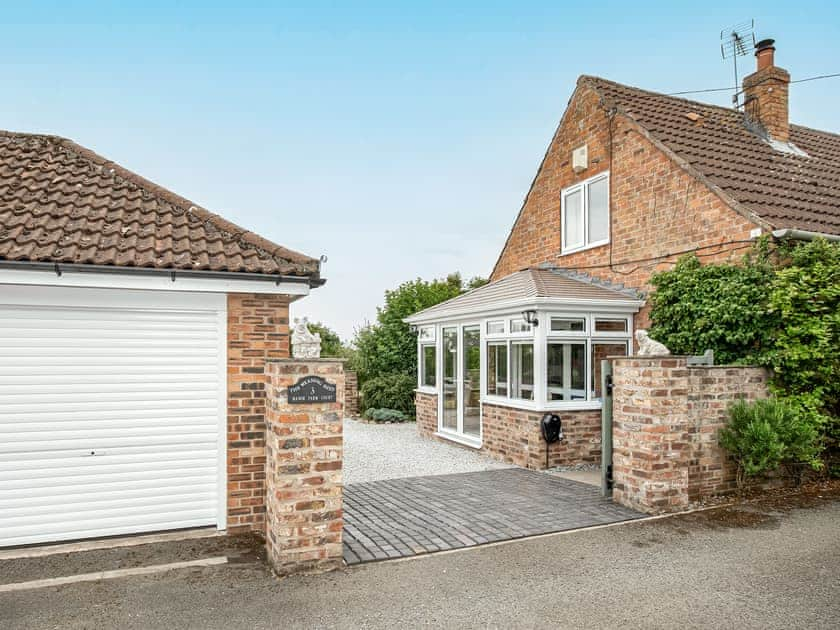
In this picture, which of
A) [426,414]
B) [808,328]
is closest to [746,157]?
Answer: [808,328]

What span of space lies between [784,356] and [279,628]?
6.72m

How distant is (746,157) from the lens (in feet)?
32.6

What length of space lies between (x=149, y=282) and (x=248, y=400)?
4.82ft

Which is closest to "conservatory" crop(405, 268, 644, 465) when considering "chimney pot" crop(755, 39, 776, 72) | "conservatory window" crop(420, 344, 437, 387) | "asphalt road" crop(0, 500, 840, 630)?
"conservatory window" crop(420, 344, 437, 387)

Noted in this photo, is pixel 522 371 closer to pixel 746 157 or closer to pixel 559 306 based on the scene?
pixel 559 306

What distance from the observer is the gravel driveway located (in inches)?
350

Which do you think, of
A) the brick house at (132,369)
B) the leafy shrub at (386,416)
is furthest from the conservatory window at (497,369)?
the leafy shrub at (386,416)

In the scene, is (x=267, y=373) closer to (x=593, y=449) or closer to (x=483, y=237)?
(x=593, y=449)

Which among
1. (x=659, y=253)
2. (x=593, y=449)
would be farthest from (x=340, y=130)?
(x=593, y=449)

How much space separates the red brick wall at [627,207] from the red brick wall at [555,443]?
2.05 meters

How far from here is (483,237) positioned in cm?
2575

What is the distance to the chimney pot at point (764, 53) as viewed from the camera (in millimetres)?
11055

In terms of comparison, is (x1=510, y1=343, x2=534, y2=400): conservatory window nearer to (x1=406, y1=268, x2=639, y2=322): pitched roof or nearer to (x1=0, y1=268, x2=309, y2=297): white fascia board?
(x1=406, y1=268, x2=639, y2=322): pitched roof

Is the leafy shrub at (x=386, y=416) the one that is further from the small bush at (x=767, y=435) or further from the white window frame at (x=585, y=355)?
the small bush at (x=767, y=435)
